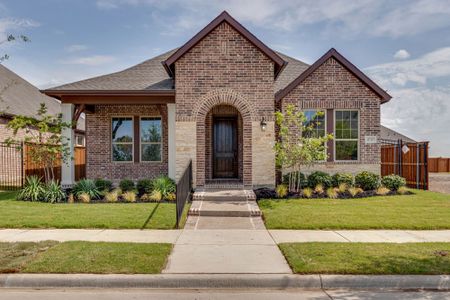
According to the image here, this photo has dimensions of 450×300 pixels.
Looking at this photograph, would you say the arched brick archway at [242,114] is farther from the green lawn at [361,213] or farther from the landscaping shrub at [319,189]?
the landscaping shrub at [319,189]

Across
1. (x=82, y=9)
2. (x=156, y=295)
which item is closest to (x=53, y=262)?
(x=156, y=295)

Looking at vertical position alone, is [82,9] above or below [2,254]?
above

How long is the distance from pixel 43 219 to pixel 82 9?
7652 millimetres

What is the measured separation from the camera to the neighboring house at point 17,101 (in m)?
18.0

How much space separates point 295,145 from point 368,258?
6.71 metres

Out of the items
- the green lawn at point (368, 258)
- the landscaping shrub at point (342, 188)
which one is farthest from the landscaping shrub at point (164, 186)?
the landscaping shrub at point (342, 188)

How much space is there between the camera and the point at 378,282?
4.60 meters

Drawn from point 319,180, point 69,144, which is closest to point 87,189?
point 69,144

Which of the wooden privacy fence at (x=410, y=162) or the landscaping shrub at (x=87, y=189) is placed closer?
the landscaping shrub at (x=87, y=189)

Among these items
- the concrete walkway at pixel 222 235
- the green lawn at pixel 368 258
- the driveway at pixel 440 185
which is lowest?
the driveway at pixel 440 185

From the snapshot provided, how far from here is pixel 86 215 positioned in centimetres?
855

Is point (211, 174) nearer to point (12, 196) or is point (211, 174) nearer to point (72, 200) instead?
point (72, 200)

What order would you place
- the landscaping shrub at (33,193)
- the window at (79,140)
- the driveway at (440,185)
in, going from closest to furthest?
the landscaping shrub at (33,193) < the driveway at (440,185) < the window at (79,140)

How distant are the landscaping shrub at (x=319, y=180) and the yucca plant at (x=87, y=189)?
7550 mm
